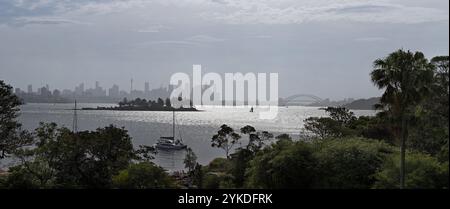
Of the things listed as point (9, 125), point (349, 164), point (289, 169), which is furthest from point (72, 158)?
point (349, 164)

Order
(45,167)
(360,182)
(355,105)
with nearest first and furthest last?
(360,182) → (45,167) → (355,105)

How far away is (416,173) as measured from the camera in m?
14.2

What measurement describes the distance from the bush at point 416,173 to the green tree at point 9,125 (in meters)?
17.3

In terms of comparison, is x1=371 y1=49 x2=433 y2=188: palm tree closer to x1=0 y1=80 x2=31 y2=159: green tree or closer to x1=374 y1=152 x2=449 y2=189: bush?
x1=374 y1=152 x2=449 y2=189: bush

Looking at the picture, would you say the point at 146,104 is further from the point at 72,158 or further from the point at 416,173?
the point at 416,173

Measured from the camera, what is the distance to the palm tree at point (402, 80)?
1359cm

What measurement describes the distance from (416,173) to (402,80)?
2.99 meters

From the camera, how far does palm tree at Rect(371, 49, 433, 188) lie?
13594mm

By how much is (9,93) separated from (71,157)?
4444 millimetres

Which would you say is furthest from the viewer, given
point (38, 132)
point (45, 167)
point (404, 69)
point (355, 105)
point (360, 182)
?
point (355, 105)

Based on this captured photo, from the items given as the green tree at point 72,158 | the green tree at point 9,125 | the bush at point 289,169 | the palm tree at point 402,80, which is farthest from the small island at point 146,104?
the palm tree at point 402,80

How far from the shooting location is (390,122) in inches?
598
